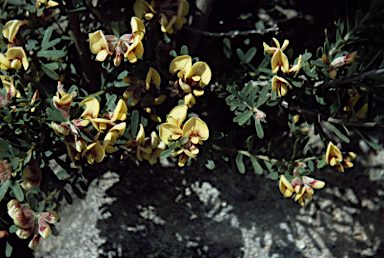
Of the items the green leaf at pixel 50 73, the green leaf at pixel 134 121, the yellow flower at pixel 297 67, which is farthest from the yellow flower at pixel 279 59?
the green leaf at pixel 50 73

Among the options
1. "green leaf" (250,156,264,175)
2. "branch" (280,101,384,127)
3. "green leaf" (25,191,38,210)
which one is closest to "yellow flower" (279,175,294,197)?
"green leaf" (250,156,264,175)

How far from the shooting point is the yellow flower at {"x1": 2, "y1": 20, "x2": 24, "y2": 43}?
3.65 feet

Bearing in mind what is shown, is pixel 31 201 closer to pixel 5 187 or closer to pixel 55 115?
pixel 5 187

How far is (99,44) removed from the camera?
109cm

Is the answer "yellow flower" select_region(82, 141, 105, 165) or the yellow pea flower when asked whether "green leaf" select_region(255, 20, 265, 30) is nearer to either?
the yellow pea flower

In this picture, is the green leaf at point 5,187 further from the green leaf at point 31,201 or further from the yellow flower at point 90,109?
the yellow flower at point 90,109

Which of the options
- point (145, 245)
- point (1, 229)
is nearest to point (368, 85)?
point (145, 245)

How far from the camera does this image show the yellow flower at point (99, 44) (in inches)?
42.0

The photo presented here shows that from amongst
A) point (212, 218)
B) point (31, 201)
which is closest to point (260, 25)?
point (212, 218)

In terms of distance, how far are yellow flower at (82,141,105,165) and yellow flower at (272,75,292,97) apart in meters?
0.61

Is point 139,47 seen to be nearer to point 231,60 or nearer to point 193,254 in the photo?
point 231,60

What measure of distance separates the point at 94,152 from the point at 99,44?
1.19 ft

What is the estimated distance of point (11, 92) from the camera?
3.78 feet

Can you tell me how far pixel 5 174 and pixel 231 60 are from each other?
1.05 metres
